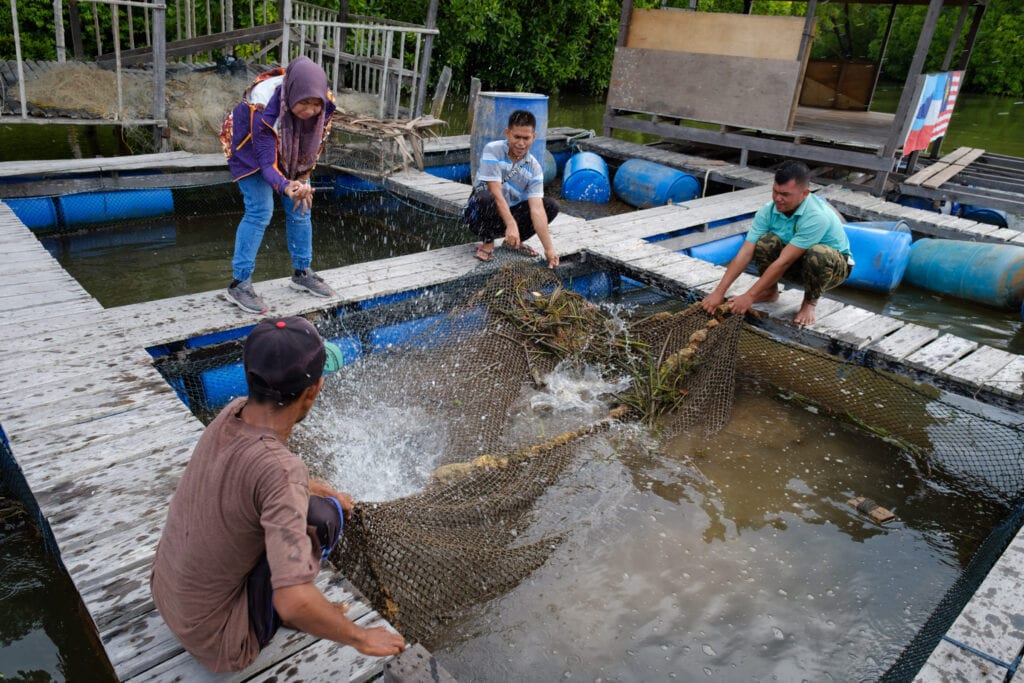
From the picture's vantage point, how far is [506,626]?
10.1 ft

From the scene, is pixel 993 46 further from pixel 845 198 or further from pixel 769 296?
pixel 769 296

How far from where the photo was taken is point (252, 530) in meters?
1.79

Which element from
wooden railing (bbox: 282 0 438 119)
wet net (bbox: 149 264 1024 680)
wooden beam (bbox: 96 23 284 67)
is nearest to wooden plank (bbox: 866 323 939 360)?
wet net (bbox: 149 264 1024 680)

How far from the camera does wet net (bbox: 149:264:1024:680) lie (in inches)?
121

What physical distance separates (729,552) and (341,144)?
21.3 feet

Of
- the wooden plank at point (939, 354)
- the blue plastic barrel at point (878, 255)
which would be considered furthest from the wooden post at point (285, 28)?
the wooden plank at point (939, 354)

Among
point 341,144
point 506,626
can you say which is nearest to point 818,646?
point 506,626

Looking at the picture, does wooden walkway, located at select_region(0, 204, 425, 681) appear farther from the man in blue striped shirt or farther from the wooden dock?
the man in blue striped shirt

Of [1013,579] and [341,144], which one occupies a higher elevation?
[341,144]

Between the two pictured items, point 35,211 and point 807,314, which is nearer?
point 807,314

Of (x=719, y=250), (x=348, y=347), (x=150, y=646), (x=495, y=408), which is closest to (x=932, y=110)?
(x=719, y=250)

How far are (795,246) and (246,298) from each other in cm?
372

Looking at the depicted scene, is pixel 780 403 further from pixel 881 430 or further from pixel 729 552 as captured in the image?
pixel 729 552

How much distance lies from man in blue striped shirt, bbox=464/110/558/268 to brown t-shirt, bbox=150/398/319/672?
3928mm
